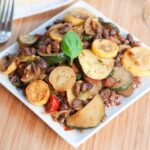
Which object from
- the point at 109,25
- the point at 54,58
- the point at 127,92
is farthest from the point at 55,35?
the point at 127,92

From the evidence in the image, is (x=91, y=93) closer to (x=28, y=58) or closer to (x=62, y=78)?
(x=62, y=78)

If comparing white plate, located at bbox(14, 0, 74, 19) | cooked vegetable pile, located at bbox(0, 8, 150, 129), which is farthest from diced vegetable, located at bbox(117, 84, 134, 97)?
white plate, located at bbox(14, 0, 74, 19)

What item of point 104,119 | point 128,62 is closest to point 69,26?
point 128,62

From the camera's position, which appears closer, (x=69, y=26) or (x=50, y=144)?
(x=50, y=144)

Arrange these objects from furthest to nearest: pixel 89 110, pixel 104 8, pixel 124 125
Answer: pixel 104 8
pixel 124 125
pixel 89 110

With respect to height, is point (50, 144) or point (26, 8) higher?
point (26, 8)

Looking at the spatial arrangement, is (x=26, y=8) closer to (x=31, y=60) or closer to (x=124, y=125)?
(x=31, y=60)

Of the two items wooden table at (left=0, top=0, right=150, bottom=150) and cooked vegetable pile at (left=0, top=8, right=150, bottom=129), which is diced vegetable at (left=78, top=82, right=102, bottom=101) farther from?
wooden table at (left=0, top=0, right=150, bottom=150)
